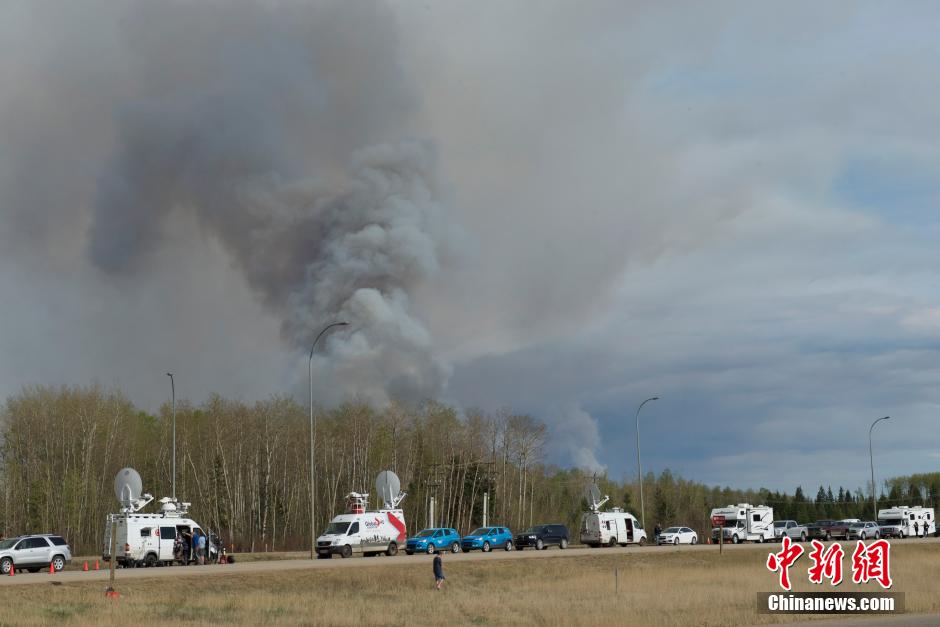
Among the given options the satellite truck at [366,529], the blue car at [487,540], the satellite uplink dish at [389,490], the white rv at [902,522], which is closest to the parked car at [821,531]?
the white rv at [902,522]

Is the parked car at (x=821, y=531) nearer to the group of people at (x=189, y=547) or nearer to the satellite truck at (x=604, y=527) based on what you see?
the satellite truck at (x=604, y=527)

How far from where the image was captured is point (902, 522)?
81.8 meters

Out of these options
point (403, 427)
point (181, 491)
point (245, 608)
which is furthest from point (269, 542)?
point (245, 608)

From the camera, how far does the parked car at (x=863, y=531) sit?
75312 millimetres

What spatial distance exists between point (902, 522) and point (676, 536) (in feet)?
88.4

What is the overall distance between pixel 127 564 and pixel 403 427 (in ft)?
142

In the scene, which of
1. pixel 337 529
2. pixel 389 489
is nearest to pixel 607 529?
pixel 389 489

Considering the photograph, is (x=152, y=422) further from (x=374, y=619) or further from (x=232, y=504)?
(x=374, y=619)

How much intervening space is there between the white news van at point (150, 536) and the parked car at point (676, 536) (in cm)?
3159

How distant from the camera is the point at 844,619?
961 inches

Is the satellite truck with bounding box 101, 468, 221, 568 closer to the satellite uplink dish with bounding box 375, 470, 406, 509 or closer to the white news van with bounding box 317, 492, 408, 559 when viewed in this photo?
the white news van with bounding box 317, 492, 408, 559

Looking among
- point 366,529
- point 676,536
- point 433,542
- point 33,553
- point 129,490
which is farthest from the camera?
point 676,536

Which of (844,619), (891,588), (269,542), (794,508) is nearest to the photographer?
(844,619)

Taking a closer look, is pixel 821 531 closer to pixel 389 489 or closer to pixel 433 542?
pixel 433 542
